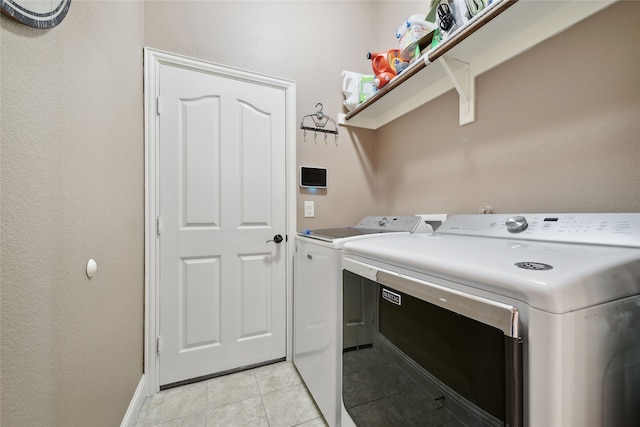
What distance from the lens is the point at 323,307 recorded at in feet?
4.11

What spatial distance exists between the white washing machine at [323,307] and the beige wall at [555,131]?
1.12 ft

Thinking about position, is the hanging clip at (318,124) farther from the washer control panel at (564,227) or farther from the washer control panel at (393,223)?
the washer control panel at (564,227)

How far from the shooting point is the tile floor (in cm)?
128

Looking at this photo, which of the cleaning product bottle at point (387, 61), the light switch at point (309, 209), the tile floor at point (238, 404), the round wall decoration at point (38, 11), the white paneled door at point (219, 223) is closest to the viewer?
the round wall decoration at point (38, 11)

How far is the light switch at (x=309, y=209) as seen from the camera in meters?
1.95

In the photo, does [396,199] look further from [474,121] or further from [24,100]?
[24,100]

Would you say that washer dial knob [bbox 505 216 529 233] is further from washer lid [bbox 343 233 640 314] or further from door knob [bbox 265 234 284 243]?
door knob [bbox 265 234 284 243]

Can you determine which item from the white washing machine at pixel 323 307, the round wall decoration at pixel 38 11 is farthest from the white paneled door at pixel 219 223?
the round wall decoration at pixel 38 11

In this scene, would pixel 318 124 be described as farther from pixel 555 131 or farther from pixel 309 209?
pixel 555 131

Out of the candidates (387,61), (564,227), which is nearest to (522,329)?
(564,227)

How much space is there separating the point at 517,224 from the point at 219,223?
1.62 meters

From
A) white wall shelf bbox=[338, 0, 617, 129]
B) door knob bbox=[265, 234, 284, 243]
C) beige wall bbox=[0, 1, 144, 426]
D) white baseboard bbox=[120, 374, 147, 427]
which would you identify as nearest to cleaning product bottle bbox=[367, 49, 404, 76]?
white wall shelf bbox=[338, 0, 617, 129]

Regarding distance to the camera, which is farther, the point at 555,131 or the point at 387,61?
the point at 387,61

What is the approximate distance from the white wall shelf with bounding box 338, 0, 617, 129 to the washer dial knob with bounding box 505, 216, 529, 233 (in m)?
0.66
